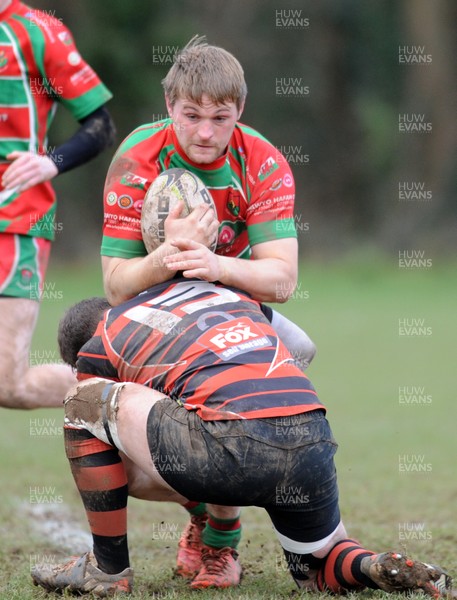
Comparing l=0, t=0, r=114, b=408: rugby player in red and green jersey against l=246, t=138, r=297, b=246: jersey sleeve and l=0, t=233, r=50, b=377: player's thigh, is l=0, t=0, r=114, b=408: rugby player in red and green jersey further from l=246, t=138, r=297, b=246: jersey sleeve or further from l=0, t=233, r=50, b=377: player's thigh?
l=246, t=138, r=297, b=246: jersey sleeve

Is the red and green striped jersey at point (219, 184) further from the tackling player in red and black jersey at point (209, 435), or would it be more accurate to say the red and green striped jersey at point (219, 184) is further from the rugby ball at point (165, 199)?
the tackling player in red and black jersey at point (209, 435)

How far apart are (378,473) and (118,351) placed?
3.30 meters

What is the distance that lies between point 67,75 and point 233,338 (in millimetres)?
2390

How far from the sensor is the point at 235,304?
3.67 metres

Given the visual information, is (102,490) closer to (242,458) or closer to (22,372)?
(242,458)

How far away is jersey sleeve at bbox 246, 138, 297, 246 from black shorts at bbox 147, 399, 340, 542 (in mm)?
841

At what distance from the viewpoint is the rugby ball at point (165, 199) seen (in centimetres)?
377

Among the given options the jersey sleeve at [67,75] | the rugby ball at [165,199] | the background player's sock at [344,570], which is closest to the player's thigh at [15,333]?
the jersey sleeve at [67,75]

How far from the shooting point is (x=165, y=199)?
3777mm

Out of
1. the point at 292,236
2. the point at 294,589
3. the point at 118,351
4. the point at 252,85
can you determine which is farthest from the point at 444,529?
the point at 252,85

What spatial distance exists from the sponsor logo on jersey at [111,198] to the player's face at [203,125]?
32 centimetres

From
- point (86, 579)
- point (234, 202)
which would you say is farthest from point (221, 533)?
point (234, 202)

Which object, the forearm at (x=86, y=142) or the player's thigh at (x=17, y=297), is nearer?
the player's thigh at (x=17, y=297)

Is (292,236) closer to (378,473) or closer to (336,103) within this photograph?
(378,473)
